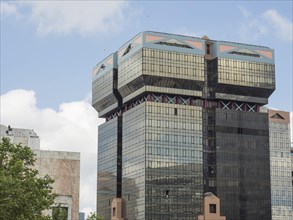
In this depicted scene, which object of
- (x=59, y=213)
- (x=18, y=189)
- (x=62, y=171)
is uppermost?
(x=62, y=171)

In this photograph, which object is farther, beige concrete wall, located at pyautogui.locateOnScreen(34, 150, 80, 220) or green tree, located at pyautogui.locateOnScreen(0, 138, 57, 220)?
beige concrete wall, located at pyautogui.locateOnScreen(34, 150, 80, 220)

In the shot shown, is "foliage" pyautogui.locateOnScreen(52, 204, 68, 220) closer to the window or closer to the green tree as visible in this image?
the window

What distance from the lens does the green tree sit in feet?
233

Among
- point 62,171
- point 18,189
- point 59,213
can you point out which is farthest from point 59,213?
point 18,189

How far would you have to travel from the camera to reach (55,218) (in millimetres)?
93000

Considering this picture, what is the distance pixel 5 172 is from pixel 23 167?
2.47 metres

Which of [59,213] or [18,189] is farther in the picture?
[59,213]

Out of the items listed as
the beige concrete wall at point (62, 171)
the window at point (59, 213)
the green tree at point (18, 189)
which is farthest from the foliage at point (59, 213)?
the green tree at point (18, 189)

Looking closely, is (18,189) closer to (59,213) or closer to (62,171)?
(59,213)

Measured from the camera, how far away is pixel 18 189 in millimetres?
71188

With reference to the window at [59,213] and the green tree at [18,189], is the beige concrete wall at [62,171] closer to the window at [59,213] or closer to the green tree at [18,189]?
the window at [59,213]

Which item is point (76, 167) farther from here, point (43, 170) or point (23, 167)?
point (23, 167)

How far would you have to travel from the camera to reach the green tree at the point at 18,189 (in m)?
71.0

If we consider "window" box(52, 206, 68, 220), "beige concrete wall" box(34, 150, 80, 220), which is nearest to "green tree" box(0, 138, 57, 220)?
"window" box(52, 206, 68, 220)
